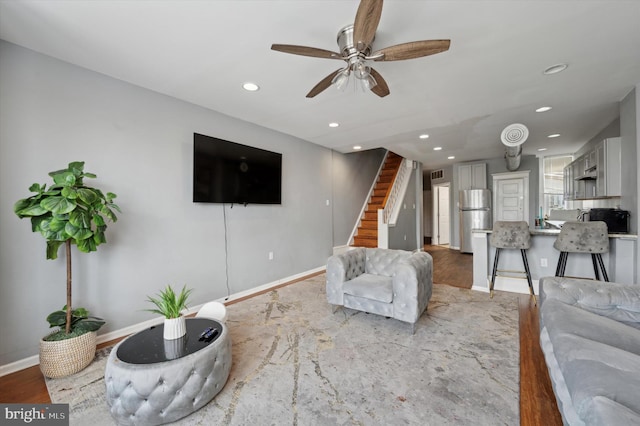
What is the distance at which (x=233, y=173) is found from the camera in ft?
11.0

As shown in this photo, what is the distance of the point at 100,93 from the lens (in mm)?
2414

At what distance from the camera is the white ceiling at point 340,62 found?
165 cm

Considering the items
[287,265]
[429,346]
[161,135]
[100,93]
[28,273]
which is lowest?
[429,346]

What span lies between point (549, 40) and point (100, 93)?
153 inches

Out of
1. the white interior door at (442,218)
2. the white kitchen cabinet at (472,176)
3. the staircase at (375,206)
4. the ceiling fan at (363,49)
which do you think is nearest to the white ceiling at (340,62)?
the ceiling fan at (363,49)

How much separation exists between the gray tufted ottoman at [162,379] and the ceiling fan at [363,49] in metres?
1.99

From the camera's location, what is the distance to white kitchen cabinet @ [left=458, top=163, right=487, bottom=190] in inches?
260

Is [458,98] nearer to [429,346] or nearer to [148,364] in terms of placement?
[429,346]

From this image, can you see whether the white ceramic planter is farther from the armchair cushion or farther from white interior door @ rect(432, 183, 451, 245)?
white interior door @ rect(432, 183, 451, 245)

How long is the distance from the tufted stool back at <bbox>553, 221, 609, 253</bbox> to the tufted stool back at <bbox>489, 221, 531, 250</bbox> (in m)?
0.33

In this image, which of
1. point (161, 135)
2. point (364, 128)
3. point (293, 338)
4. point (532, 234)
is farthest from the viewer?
point (364, 128)

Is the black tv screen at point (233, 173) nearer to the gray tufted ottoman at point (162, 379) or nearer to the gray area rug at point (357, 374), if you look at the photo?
the gray area rug at point (357, 374)

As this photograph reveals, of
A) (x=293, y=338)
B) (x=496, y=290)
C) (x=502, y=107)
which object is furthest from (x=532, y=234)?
(x=293, y=338)

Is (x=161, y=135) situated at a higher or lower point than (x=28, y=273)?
higher
